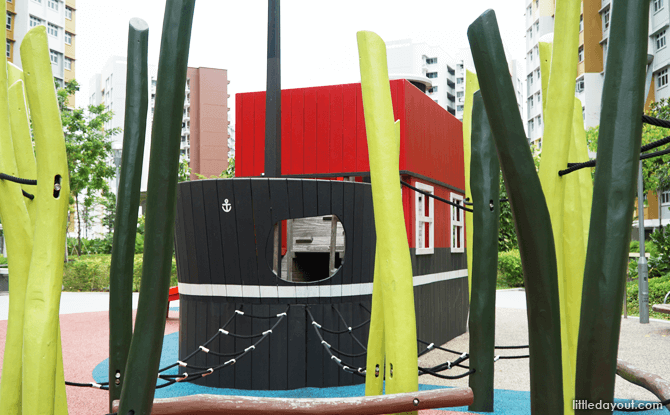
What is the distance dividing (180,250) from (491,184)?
158 inches

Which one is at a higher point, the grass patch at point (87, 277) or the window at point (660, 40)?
the window at point (660, 40)

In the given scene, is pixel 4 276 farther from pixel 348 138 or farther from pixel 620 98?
pixel 620 98

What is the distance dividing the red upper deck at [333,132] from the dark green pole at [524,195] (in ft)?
19.6

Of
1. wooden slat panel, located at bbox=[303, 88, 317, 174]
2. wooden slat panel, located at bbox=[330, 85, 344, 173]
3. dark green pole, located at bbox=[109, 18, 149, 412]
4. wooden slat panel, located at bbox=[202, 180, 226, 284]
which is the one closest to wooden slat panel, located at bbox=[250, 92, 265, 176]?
wooden slat panel, located at bbox=[303, 88, 317, 174]

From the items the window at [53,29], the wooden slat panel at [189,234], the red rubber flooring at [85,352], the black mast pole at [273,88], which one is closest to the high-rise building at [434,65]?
the window at [53,29]

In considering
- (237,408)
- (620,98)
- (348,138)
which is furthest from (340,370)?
(620,98)

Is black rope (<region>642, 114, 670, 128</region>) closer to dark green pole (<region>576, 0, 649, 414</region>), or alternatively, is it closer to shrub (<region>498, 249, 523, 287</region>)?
dark green pole (<region>576, 0, 649, 414</region>)

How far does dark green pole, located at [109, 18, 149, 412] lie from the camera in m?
2.45

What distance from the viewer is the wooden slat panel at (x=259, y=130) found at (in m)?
9.17

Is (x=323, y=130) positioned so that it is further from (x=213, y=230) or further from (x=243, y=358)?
(x=243, y=358)

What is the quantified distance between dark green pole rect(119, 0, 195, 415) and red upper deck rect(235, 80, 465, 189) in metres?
5.91

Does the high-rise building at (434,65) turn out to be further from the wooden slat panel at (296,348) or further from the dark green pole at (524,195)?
the dark green pole at (524,195)

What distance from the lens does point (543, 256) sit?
5.65 ft

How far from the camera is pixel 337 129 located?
8500mm
